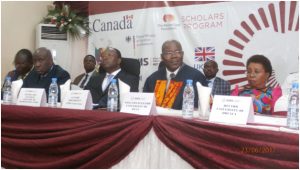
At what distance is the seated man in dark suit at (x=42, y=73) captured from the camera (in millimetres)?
2971

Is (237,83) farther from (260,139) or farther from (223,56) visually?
(260,139)

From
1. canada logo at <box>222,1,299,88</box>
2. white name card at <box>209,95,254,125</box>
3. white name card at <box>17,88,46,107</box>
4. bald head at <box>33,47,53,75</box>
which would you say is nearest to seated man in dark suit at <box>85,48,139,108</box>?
bald head at <box>33,47,53,75</box>

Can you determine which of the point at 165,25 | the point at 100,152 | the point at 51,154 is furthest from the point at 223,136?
the point at 165,25

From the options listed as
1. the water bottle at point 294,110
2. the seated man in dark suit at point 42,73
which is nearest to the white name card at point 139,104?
the water bottle at point 294,110

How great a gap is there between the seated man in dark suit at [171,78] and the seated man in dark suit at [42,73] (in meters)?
0.76

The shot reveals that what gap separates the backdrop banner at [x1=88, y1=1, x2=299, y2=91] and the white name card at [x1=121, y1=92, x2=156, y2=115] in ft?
5.50

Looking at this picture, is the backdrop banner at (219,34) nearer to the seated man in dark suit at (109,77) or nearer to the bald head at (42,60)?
the seated man in dark suit at (109,77)

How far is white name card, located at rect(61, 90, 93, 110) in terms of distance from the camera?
191 cm

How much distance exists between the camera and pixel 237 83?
129 inches

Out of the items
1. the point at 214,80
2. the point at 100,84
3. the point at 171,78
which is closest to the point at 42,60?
the point at 100,84

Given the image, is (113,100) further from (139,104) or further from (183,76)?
(183,76)

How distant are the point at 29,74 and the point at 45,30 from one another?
1425 millimetres

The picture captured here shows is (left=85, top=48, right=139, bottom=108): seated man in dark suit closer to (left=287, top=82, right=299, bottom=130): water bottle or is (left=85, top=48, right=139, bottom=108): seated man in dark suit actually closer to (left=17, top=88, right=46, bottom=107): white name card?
(left=17, top=88, right=46, bottom=107): white name card

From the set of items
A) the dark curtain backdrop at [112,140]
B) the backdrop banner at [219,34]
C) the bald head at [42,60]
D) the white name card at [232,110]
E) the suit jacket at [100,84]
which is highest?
the backdrop banner at [219,34]
